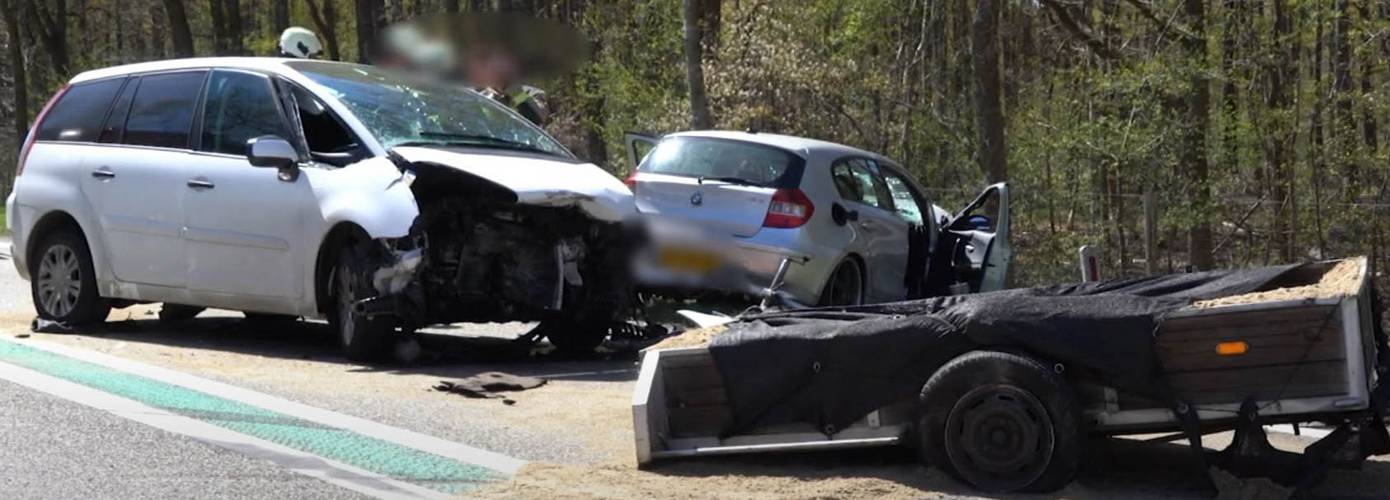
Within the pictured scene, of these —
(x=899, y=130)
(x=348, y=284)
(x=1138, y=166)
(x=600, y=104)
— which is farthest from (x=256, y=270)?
(x=600, y=104)

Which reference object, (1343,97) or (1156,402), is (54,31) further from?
(1156,402)

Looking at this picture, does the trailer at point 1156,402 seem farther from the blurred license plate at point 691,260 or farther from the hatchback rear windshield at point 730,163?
the hatchback rear windshield at point 730,163

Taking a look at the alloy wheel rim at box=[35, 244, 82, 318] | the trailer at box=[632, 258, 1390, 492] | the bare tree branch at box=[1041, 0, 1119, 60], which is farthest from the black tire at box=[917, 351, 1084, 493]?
the bare tree branch at box=[1041, 0, 1119, 60]

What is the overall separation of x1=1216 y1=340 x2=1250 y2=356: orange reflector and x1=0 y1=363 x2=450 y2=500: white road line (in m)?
3.02

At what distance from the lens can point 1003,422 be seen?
642 centimetres

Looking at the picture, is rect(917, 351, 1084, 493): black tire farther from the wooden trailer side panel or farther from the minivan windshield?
the minivan windshield

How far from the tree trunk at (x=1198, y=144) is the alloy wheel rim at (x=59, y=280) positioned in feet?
31.9

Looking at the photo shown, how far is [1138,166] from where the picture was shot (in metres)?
16.7

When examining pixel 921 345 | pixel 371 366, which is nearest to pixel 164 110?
pixel 371 366

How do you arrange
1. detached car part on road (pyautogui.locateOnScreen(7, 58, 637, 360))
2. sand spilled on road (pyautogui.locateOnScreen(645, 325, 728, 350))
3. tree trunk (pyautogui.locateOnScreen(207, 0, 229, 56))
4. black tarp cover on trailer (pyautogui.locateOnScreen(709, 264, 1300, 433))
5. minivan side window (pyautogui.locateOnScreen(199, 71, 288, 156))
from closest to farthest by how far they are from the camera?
black tarp cover on trailer (pyautogui.locateOnScreen(709, 264, 1300, 433))
sand spilled on road (pyautogui.locateOnScreen(645, 325, 728, 350))
detached car part on road (pyautogui.locateOnScreen(7, 58, 637, 360))
minivan side window (pyautogui.locateOnScreen(199, 71, 288, 156))
tree trunk (pyautogui.locateOnScreen(207, 0, 229, 56))

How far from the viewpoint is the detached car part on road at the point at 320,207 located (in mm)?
9531

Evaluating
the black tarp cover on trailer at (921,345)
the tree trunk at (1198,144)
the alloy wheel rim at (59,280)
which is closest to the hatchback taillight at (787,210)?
the black tarp cover on trailer at (921,345)

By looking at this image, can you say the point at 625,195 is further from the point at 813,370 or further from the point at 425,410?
the point at 813,370

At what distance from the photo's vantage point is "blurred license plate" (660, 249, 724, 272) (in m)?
11.1
